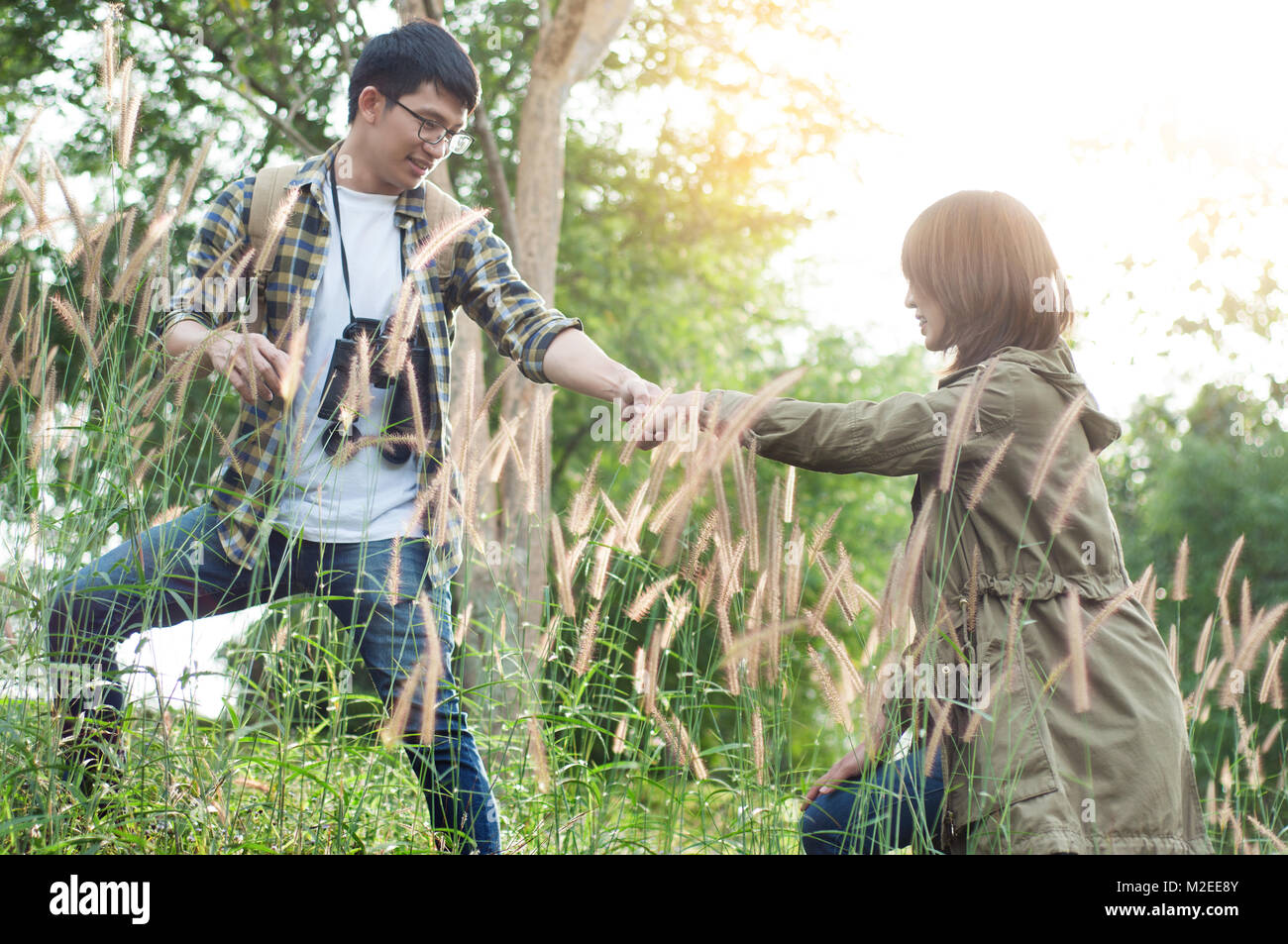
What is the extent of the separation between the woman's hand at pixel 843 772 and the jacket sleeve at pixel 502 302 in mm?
1080

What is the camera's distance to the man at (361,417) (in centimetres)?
205

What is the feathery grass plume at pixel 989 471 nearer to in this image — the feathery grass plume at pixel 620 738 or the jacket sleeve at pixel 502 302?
the feathery grass plume at pixel 620 738

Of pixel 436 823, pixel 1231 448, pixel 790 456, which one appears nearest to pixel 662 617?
pixel 790 456

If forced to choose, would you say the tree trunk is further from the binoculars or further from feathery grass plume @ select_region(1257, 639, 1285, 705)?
feathery grass plume @ select_region(1257, 639, 1285, 705)

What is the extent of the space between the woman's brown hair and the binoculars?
1048 mm

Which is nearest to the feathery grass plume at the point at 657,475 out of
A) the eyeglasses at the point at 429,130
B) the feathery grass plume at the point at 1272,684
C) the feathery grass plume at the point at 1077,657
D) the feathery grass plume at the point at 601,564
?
the feathery grass plume at the point at 601,564

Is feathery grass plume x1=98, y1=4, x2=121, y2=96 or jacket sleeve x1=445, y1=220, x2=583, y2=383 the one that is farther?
jacket sleeve x1=445, y1=220, x2=583, y2=383

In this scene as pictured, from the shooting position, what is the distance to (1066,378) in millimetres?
2037

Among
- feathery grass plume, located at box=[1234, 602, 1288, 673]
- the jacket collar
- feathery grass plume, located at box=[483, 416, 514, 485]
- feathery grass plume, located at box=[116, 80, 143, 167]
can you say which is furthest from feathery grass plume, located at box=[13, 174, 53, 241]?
feathery grass plume, located at box=[1234, 602, 1288, 673]

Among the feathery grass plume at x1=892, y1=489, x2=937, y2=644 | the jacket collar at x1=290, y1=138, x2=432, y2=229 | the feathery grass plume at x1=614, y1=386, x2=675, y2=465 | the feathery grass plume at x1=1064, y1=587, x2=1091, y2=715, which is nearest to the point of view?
the feathery grass plume at x1=1064, y1=587, x2=1091, y2=715

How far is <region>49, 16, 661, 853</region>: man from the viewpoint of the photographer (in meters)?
2.05

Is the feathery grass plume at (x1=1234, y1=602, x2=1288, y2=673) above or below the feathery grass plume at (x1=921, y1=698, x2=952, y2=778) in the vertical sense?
above

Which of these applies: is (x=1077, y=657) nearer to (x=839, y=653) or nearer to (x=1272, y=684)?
(x=839, y=653)

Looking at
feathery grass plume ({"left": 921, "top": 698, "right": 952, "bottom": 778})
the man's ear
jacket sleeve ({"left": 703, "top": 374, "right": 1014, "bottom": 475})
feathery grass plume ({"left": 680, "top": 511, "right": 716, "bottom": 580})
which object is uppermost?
the man's ear
